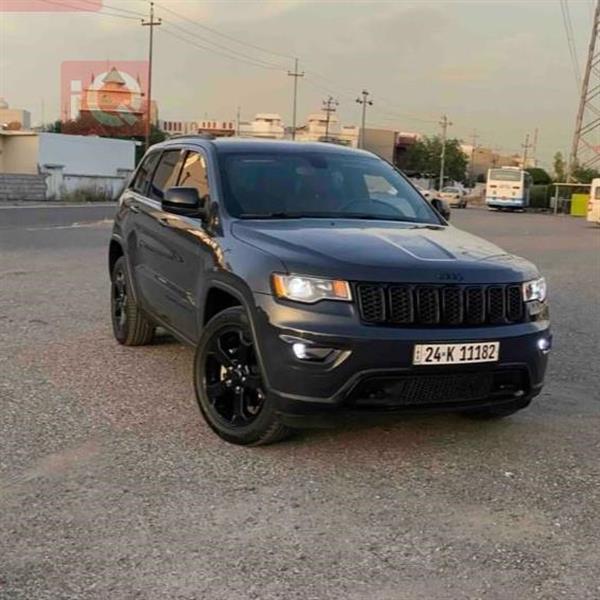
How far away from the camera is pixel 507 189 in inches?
2372

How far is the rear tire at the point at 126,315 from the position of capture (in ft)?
22.4

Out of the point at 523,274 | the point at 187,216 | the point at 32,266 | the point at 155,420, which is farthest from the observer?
the point at 32,266

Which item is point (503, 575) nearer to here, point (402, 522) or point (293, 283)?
point (402, 522)

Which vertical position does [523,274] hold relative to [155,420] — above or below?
above

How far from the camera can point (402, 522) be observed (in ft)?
12.4

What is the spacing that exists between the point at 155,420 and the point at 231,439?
71 centimetres

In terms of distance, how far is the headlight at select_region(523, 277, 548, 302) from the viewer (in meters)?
4.63

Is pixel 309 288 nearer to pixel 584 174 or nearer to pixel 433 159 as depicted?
pixel 584 174

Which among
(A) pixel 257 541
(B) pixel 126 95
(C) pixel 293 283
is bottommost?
(A) pixel 257 541

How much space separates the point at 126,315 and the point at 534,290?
12.1 ft

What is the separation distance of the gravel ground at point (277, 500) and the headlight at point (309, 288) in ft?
3.14

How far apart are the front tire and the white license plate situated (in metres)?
0.83

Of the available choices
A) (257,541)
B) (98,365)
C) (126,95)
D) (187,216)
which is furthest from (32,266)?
(126,95)

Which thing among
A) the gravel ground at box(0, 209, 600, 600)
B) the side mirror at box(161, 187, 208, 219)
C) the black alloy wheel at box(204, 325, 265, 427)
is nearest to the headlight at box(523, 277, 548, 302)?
the gravel ground at box(0, 209, 600, 600)
